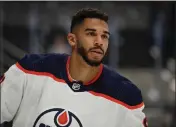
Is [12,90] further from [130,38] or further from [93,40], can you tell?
[130,38]

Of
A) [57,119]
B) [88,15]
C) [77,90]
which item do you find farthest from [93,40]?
[57,119]

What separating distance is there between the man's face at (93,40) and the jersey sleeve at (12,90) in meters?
0.33

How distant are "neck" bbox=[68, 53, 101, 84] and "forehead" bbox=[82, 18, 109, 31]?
16 cm

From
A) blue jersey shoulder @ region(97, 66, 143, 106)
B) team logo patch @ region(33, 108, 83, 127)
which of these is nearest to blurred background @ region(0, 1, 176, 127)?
blue jersey shoulder @ region(97, 66, 143, 106)

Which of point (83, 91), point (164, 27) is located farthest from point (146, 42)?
point (83, 91)

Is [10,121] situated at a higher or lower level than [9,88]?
lower

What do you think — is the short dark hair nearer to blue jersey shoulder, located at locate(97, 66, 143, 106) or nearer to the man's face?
the man's face

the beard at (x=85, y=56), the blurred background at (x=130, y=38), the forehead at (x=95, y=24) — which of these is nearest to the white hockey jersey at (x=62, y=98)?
the beard at (x=85, y=56)

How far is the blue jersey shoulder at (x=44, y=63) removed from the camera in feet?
7.36

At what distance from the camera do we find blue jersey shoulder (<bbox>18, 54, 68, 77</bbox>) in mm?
2242

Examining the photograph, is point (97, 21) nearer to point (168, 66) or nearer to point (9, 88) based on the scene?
point (9, 88)

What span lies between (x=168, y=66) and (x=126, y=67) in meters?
0.97

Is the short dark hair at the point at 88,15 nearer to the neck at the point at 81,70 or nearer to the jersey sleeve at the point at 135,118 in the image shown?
the neck at the point at 81,70

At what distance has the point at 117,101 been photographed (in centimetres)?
221
